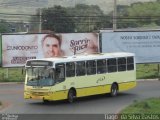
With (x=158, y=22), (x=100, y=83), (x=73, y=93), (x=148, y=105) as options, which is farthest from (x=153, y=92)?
(x=158, y=22)

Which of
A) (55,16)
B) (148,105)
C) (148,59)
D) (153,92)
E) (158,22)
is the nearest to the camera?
(148,105)

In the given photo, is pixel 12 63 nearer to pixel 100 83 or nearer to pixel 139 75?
pixel 139 75

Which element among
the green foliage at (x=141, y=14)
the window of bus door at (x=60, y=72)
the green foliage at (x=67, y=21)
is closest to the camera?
the window of bus door at (x=60, y=72)

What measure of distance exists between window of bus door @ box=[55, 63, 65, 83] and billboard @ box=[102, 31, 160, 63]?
16.2 metres

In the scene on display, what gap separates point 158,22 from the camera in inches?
4729

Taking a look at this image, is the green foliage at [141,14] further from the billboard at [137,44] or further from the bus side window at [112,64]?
the bus side window at [112,64]

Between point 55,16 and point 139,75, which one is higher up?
point 55,16

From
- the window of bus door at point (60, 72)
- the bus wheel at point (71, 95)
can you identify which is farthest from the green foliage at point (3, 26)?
the window of bus door at point (60, 72)

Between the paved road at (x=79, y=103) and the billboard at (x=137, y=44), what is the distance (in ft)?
28.4

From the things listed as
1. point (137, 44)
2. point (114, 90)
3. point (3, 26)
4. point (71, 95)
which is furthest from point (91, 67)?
point (3, 26)

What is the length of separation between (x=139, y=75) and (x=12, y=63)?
10089 millimetres

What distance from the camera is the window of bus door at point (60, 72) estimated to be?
88.4ft

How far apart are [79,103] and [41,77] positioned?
2324mm

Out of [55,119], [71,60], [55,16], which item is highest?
[55,16]
